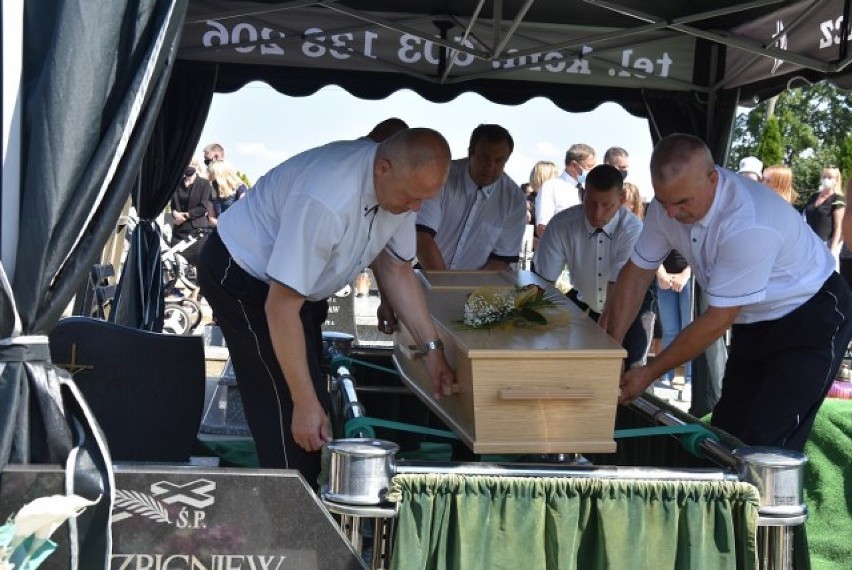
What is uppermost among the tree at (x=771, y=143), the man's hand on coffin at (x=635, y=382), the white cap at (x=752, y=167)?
the tree at (x=771, y=143)

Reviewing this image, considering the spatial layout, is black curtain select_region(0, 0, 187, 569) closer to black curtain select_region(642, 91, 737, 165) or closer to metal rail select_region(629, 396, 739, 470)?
metal rail select_region(629, 396, 739, 470)

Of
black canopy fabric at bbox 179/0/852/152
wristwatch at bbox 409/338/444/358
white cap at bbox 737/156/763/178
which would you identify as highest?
black canopy fabric at bbox 179/0/852/152

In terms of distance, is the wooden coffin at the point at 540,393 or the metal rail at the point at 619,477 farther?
the wooden coffin at the point at 540,393

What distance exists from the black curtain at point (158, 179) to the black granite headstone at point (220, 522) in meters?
3.98

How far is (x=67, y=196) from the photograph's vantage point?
6.65ft

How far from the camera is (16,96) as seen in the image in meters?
2.04

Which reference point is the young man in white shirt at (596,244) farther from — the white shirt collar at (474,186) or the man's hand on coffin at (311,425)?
the man's hand on coffin at (311,425)

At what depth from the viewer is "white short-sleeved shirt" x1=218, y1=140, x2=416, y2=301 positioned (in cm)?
271

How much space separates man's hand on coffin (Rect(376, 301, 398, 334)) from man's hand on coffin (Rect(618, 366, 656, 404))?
45.0 inches

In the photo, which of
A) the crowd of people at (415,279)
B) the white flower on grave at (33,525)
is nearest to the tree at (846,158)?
the crowd of people at (415,279)

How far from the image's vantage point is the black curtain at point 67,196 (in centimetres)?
200

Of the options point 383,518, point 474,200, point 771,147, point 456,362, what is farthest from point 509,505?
point 771,147

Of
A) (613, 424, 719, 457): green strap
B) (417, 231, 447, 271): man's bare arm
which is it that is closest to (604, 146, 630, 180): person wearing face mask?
(417, 231, 447, 271): man's bare arm

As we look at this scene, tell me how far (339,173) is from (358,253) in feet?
0.87
